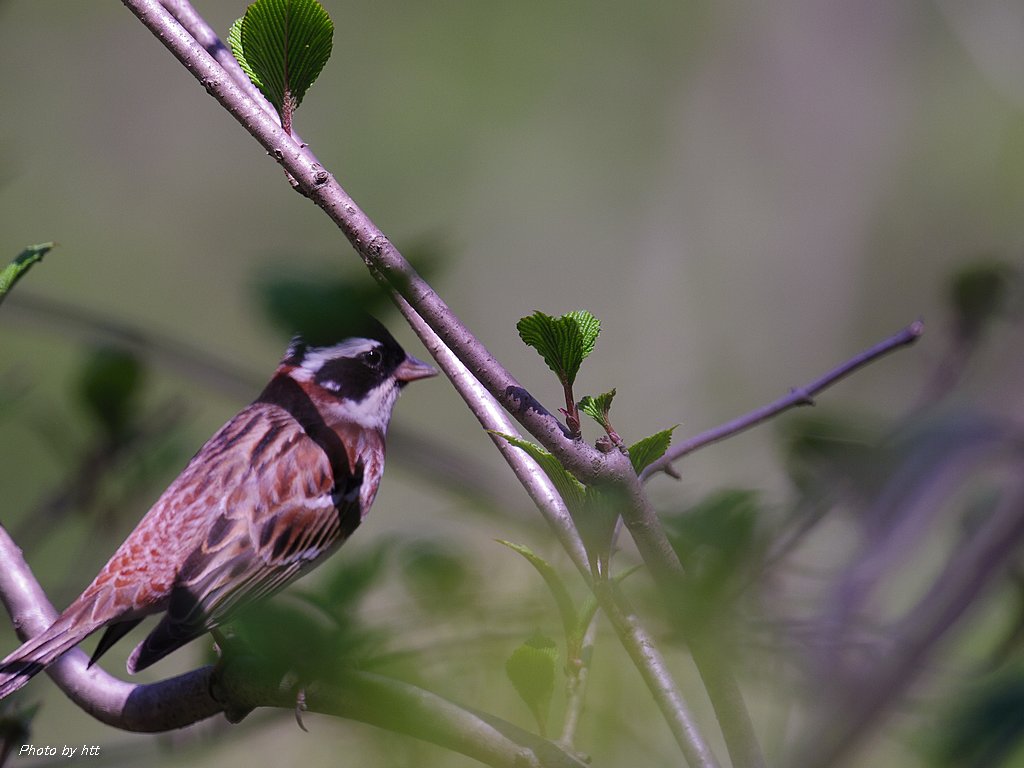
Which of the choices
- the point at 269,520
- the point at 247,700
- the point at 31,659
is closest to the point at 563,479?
the point at 247,700

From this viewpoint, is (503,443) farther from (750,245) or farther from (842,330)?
(750,245)

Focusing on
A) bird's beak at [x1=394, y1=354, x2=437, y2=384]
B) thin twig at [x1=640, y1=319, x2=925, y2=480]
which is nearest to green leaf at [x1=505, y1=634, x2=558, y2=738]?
thin twig at [x1=640, y1=319, x2=925, y2=480]

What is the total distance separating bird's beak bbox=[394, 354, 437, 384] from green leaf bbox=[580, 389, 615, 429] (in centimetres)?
253

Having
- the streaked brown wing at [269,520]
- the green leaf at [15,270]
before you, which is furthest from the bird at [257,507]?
the green leaf at [15,270]

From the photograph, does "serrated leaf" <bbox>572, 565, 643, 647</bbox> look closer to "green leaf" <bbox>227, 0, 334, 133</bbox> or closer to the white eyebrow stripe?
"green leaf" <bbox>227, 0, 334, 133</bbox>

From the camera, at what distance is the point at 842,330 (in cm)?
974

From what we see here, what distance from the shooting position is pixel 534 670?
1357 millimetres

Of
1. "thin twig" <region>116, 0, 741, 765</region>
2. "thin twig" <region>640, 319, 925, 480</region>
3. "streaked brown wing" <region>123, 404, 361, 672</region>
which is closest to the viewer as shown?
"thin twig" <region>116, 0, 741, 765</region>

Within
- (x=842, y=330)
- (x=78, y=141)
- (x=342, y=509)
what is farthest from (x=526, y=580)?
(x=78, y=141)

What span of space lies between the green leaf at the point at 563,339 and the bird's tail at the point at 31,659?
150cm

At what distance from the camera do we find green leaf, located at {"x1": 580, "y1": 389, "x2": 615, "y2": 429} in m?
1.32

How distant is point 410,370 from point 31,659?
6.11 feet

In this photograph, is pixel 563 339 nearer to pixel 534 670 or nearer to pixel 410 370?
pixel 534 670

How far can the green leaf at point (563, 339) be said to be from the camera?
1.32 m
